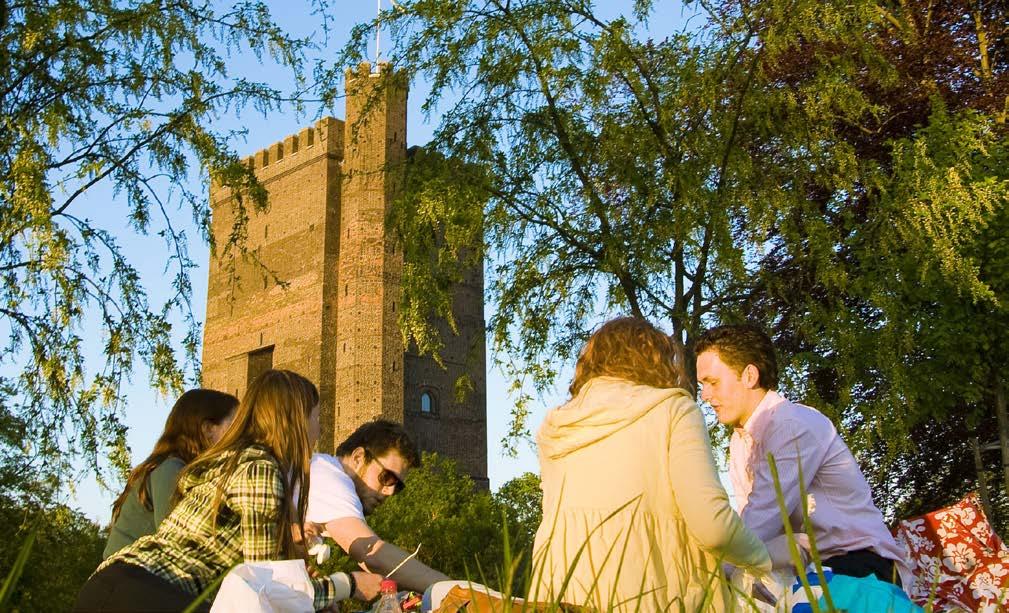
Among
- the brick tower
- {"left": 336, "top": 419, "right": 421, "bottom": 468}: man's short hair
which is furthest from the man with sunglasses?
the brick tower

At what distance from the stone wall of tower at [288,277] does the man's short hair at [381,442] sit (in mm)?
29975

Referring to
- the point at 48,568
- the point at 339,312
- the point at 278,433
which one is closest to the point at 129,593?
the point at 278,433

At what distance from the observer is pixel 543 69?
1092 cm

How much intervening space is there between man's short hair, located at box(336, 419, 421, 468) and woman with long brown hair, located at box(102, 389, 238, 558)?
753mm

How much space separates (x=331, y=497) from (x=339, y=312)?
102ft

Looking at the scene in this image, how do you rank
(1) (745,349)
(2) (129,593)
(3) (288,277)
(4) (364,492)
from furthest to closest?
(3) (288,277)
(4) (364,492)
(1) (745,349)
(2) (129,593)

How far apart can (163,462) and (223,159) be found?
5.45 meters

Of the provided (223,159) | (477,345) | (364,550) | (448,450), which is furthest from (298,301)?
(364,550)

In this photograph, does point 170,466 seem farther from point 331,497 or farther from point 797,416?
point 797,416

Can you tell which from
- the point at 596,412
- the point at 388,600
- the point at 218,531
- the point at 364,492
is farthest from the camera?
the point at 364,492

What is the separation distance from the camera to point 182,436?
13.5ft

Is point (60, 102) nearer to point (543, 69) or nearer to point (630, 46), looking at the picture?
point (543, 69)

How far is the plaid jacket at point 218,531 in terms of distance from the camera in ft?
9.75

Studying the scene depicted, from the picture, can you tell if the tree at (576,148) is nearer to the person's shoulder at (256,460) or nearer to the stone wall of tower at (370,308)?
the person's shoulder at (256,460)
